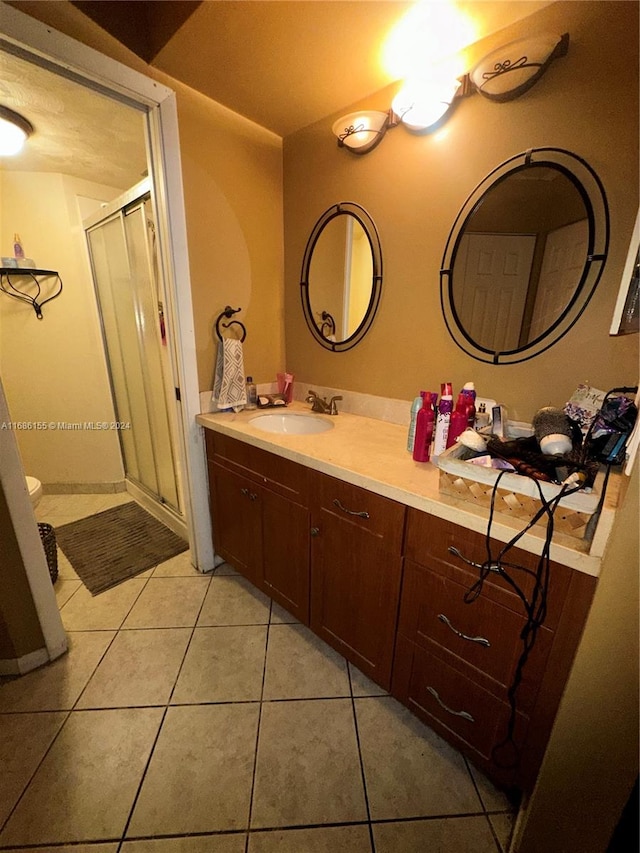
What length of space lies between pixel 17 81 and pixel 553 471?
2280 mm

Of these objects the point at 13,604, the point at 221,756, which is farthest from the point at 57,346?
the point at 221,756

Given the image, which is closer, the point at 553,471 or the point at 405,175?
the point at 553,471

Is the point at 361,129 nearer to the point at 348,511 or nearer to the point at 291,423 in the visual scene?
the point at 291,423

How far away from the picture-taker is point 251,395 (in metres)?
1.77

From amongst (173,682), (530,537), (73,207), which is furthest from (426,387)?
(73,207)

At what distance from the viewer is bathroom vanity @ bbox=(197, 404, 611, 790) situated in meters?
0.78

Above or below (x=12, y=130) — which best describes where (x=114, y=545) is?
below

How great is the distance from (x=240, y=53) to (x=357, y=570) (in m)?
1.94

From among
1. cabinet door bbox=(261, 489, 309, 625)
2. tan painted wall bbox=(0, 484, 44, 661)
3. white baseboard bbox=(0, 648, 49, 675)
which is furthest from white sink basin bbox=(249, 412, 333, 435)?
white baseboard bbox=(0, 648, 49, 675)

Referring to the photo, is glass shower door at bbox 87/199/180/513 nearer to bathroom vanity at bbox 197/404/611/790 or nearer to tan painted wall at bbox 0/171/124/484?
tan painted wall at bbox 0/171/124/484

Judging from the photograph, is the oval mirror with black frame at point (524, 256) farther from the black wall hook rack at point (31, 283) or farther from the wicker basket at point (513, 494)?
the black wall hook rack at point (31, 283)

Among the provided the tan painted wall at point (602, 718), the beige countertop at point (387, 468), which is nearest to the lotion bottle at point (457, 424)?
the beige countertop at point (387, 468)

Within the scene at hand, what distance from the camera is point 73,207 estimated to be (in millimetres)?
2170

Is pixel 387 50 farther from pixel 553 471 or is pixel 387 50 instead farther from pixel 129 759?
pixel 129 759
